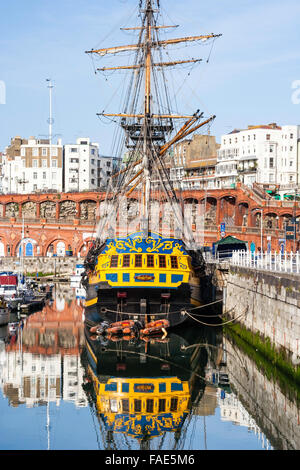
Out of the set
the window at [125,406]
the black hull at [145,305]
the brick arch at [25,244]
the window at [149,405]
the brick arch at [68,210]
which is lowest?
the window at [125,406]

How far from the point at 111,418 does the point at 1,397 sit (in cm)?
666

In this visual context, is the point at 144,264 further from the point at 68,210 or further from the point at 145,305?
the point at 68,210

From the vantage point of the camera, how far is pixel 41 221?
122 metres

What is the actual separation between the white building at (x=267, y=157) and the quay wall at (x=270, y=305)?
78.1 metres

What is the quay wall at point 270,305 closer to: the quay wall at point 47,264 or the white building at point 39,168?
the quay wall at point 47,264

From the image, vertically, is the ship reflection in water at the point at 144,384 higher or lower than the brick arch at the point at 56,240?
lower

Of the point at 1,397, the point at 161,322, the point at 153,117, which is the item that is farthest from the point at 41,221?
the point at 1,397

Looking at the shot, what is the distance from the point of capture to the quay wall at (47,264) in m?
112

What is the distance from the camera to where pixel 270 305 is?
41.1 m

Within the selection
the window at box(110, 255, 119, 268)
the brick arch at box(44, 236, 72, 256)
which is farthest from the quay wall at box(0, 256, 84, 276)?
the window at box(110, 255, 119, 268)

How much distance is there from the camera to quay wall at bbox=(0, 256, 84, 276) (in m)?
112

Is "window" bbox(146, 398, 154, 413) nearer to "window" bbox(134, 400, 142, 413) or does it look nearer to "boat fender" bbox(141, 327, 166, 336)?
"window" bbox(134, 400, 142, 413)

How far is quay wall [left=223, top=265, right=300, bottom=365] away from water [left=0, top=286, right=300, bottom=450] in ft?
6.35

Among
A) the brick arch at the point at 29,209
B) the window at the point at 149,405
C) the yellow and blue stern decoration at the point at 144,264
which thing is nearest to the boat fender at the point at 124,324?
the yellow and blue stern decoration at the point at 144,264
